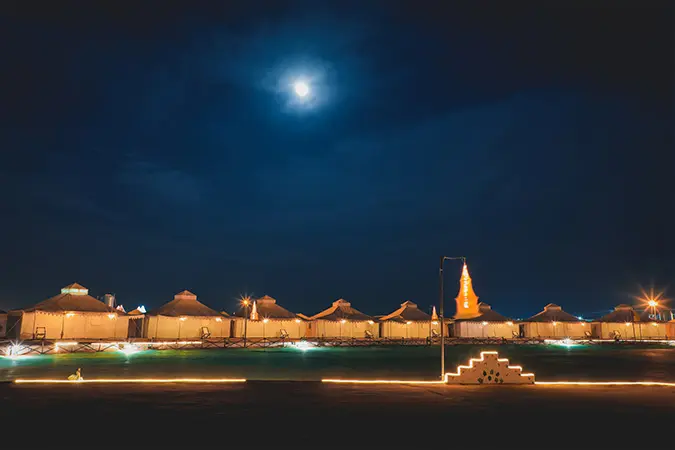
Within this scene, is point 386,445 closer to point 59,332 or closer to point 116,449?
point 116,449

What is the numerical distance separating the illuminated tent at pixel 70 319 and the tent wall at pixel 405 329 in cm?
3893

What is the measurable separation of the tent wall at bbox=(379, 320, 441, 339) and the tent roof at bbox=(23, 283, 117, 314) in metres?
40.8

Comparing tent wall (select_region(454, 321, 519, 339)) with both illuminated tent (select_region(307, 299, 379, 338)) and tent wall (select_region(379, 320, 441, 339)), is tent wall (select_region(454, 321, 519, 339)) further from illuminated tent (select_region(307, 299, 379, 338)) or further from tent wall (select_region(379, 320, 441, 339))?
illuminated tent (select_region(307, 299, 379, 338))

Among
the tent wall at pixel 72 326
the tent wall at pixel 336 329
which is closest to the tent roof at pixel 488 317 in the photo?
the tent wall at pixel 336 329

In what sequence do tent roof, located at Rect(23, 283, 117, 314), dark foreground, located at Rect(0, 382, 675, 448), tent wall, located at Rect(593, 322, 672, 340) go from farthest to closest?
tent wall, located at Rect(593, 322, 672, 340) → tent roof, located at Rect(23, 283, 117, 314) → dark foreground, located at Rect(0, 382, 675, 448)

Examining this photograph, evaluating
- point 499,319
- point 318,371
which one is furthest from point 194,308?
point 499,319

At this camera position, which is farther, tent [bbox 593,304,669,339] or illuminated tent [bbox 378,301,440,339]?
tent [bbox 593,304,669,339]

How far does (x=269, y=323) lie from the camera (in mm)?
64750

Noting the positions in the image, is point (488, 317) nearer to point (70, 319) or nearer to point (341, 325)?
point (341, 325)

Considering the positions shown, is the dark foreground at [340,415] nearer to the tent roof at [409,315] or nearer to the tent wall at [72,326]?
the tent wall at [72,326]

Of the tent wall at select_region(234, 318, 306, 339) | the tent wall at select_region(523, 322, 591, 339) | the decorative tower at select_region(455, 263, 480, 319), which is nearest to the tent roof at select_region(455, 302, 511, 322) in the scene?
the tent wall at select_region(523, 322, 591, 339)

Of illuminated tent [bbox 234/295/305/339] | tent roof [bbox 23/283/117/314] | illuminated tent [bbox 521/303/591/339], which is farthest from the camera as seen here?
illuminated tent [bbox 521/303/591/339]

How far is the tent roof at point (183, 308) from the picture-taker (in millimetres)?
57769

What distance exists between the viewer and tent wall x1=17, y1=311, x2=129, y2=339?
48.6 m
